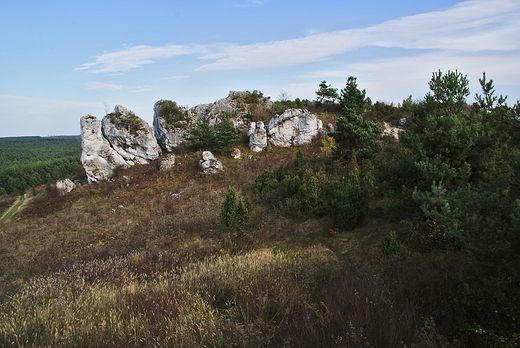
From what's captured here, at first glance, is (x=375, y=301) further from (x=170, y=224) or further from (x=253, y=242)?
(x=170, y=224)

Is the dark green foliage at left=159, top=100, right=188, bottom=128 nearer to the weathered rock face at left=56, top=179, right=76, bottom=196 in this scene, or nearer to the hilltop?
the weathered rock face at left=56, top=179, right=76, bottom=196

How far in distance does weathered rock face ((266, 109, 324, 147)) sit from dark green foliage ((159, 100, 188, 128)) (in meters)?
8.54

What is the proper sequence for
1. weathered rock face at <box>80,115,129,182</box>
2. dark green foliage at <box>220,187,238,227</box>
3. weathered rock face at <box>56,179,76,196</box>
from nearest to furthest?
dark green foliage at <box>220,187,238,227</box>
weathered rock face at <box>56,179,76,196</box>
weathered rock face at <box>80,115,129,182</box>

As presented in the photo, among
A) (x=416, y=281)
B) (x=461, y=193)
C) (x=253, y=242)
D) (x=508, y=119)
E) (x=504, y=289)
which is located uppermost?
(x=508, y=119)

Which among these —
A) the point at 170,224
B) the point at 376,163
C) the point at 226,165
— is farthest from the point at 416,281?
the point at 226,165

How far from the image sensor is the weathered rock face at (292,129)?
2383 centimetres

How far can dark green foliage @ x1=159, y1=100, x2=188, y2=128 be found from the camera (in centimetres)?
2520

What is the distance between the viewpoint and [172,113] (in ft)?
85.0

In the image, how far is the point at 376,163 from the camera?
7.53 metres

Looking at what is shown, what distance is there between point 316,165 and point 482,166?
9200mm

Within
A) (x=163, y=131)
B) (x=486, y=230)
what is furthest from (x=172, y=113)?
(x=486, y=230)

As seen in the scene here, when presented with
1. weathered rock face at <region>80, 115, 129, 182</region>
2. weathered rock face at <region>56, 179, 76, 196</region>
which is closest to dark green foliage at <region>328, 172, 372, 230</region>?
weathered rock face at <region>80, 115, 129, 182</region>

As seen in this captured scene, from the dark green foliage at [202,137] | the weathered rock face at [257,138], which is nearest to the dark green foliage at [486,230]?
the weathered rock face at [257,138]

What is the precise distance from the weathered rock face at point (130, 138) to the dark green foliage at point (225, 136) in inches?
225
